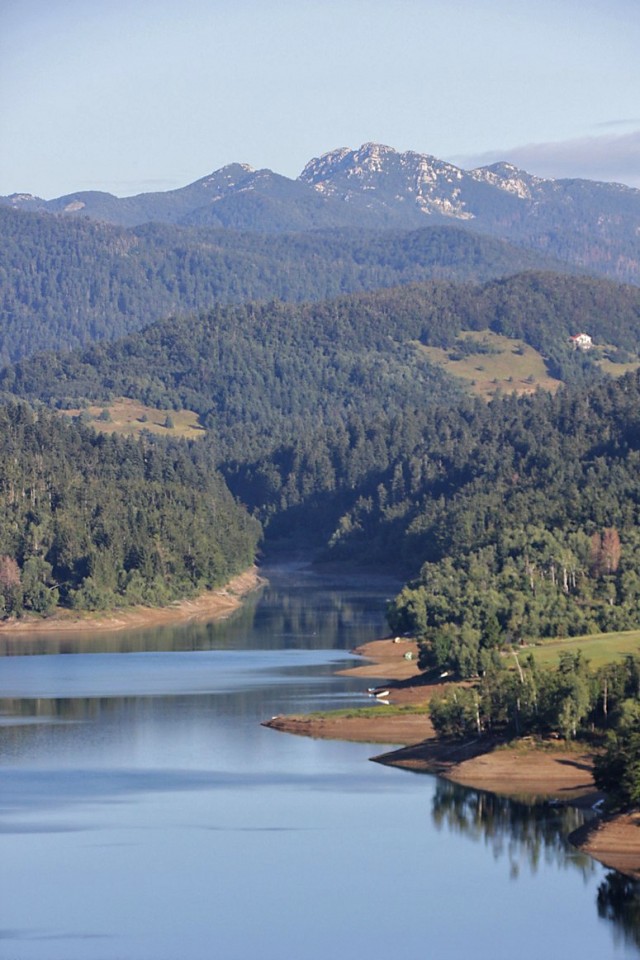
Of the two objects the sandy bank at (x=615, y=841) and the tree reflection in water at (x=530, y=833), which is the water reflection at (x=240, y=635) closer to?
the tree reflection in water at (x=530, y=833)

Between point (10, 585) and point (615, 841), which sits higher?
point (10, 585)

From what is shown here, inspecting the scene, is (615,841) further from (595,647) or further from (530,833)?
(595,647)

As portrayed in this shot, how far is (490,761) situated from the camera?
88938 millimetres

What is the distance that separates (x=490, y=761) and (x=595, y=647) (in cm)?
2558

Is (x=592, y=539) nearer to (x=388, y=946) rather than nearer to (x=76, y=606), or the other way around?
(x=76, y=606)

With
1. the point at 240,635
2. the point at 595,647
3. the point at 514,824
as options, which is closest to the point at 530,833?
the point at 514,824

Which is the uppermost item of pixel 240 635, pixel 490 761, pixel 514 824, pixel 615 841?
pixel 240 635

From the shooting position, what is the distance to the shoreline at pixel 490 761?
73.1m

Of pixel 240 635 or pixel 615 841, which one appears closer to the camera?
pixel 615 841

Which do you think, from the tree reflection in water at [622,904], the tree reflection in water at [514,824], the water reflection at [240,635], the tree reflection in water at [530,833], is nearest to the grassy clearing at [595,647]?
the tree reflection in water at [514,824]

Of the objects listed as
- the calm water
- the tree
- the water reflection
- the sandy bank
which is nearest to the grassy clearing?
the calm water

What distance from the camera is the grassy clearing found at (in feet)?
353

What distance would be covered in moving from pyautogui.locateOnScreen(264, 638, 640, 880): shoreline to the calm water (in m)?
1.49

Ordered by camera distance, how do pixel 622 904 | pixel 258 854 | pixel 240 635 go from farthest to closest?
pixel 240 635 → pixel 258 854 → pixel 622 904
